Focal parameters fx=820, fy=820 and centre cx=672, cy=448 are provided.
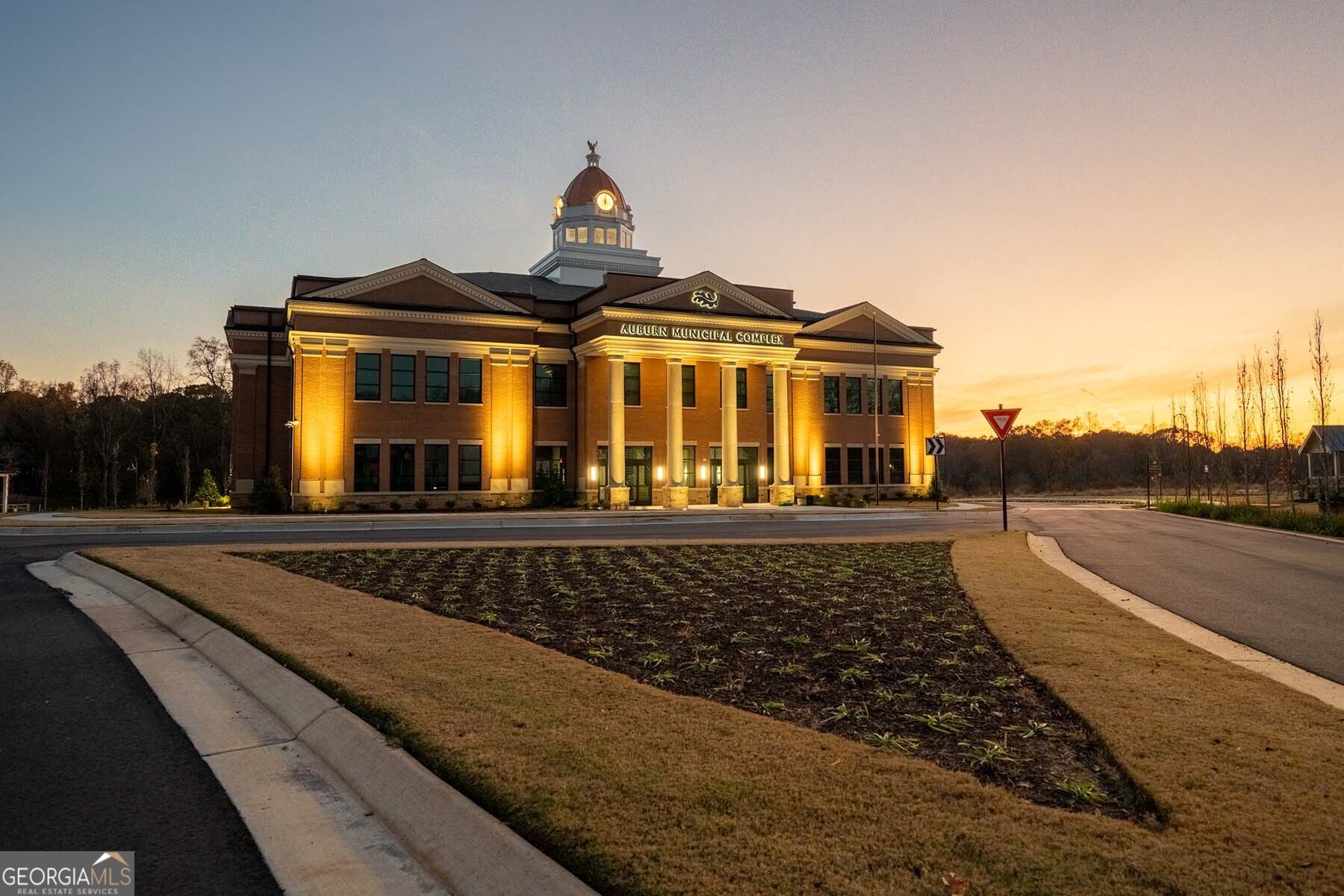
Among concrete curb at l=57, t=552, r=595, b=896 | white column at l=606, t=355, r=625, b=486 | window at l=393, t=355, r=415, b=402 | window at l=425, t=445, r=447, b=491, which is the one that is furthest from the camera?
white column at l=606, t=355, r=625, b=486

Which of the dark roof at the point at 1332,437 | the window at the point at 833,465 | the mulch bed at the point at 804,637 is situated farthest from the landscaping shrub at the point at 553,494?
the dark roof at the point at 1332,437

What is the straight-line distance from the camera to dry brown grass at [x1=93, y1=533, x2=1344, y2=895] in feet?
11.9

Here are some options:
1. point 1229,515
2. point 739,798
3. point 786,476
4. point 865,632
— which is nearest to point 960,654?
point 865,632

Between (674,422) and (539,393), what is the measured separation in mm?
7526

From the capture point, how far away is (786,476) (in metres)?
46.9

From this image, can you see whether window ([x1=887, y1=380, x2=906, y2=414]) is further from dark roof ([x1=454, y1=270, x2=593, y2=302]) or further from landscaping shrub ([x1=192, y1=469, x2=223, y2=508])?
landscaping shrub ([x1=192, y1=469, x2=223, y2=508])

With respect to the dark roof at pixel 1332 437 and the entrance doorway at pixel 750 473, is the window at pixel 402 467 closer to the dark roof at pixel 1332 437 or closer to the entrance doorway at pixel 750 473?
the entrance doorway at pixel 750 473

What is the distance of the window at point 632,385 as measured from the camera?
44.9 meters

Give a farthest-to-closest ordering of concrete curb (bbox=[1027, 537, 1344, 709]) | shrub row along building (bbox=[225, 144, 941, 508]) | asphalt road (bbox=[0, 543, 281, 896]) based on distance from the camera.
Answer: shrub row along building (bbox=[225, 144, 941, 508]), concrete curb (bbox=[1027, 537, 1344, 709]), asphalt road (bbox=[0, 543, 281, 896])

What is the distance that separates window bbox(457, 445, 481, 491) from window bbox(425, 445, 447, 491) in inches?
27.0

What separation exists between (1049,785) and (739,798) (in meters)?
1.89

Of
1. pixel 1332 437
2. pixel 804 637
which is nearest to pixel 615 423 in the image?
pixel 804 637

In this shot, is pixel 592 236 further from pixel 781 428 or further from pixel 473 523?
pixel 473 523

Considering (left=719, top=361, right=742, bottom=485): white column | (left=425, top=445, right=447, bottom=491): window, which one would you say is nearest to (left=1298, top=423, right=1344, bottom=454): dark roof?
(left=719, top=361, right=742, bottom=485): white column
